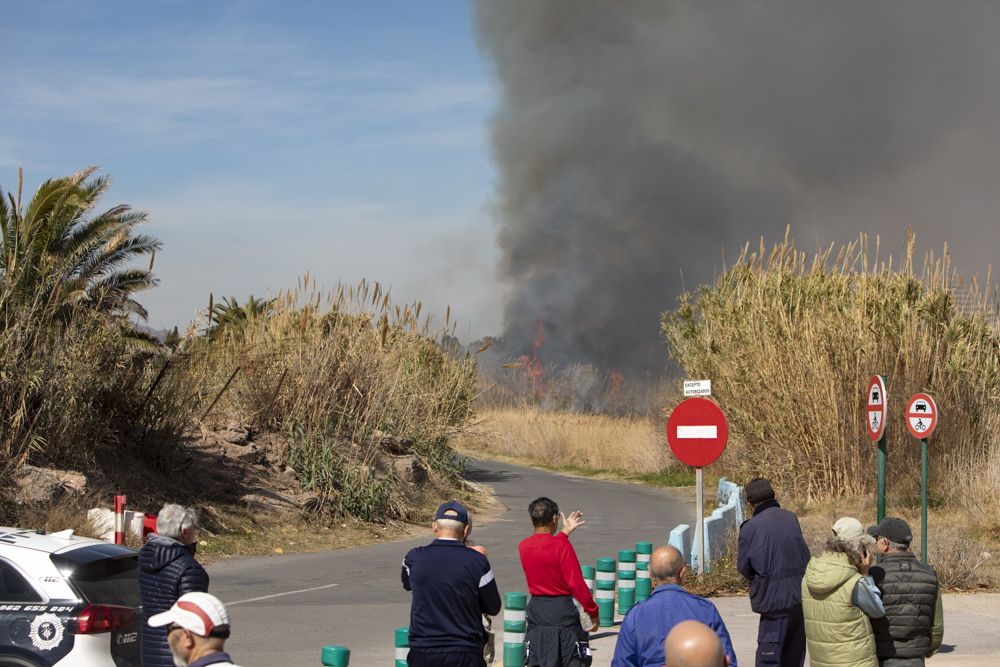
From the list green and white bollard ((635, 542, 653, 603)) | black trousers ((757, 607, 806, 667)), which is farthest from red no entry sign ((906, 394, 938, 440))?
black trousers ((757, 607, 806, 667))

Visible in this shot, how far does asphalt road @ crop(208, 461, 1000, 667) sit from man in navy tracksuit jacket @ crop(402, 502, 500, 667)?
12.2ft

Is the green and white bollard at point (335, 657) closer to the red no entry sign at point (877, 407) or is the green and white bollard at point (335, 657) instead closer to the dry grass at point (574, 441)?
the red no entry sign at point (877, 407)

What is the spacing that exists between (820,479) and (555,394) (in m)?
30.0

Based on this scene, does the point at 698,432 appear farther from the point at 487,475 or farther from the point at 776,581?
the point at 487,475

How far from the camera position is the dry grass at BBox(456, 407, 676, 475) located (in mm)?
36281

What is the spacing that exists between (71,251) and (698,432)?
504 inches

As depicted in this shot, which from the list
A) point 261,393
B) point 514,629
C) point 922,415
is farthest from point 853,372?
point 514,629

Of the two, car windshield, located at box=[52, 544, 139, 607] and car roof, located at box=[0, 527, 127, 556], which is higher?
car roof, located at box=[0, 527, 127, 556]

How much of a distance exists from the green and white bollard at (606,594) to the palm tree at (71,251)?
10.0 meters

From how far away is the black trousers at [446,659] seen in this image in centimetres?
593

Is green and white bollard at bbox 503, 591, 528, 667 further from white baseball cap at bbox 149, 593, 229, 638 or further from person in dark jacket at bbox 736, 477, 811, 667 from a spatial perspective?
white baseball cap at bbox 149, 593, 229, 638

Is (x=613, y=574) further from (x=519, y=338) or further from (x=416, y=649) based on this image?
(x=519, y=338)

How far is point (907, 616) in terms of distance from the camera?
6.80m

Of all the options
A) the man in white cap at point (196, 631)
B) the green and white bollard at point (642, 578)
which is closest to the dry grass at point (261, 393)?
the green and white bollard at point (642, 578)
